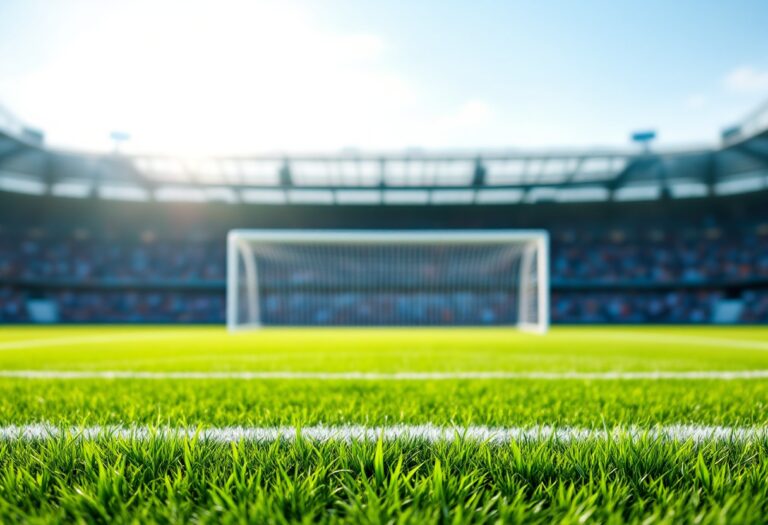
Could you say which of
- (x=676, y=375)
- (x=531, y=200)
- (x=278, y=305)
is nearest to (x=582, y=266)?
(x=531, y=200)

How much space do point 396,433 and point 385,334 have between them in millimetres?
10950

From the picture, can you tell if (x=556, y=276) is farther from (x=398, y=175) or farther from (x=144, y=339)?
(x=144, y=339)

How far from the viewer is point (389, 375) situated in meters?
3.28

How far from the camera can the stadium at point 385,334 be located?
38.4 inches

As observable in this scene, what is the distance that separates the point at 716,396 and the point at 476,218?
25.1 metres

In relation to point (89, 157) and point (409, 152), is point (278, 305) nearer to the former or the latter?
point (409, 152)

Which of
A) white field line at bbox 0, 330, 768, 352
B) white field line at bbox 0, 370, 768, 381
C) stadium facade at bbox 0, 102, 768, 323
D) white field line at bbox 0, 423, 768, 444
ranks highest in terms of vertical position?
stadium facade at bbox 0, 102, 768, 323

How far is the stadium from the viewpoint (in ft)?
3.20

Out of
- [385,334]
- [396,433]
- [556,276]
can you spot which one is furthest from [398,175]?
[396,433]

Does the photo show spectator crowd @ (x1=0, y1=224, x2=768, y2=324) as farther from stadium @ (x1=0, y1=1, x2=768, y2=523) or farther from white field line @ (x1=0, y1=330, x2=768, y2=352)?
white field line @ (x1=0, y1=330, x2=768, y2=352)

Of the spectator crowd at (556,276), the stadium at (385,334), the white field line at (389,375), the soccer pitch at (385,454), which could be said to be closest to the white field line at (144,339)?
the stadium at (385,334)

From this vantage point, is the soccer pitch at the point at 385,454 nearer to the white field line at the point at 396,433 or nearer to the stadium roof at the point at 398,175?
the white field line at the point at 396,433

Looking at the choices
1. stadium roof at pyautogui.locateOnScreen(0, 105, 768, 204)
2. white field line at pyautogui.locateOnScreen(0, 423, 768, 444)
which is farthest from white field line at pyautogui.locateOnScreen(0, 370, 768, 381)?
stadium roof at pyautogui.locateOnScreen(0, 105, 768, 204)

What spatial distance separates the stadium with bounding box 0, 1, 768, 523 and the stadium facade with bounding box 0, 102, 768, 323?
5.2 inches
